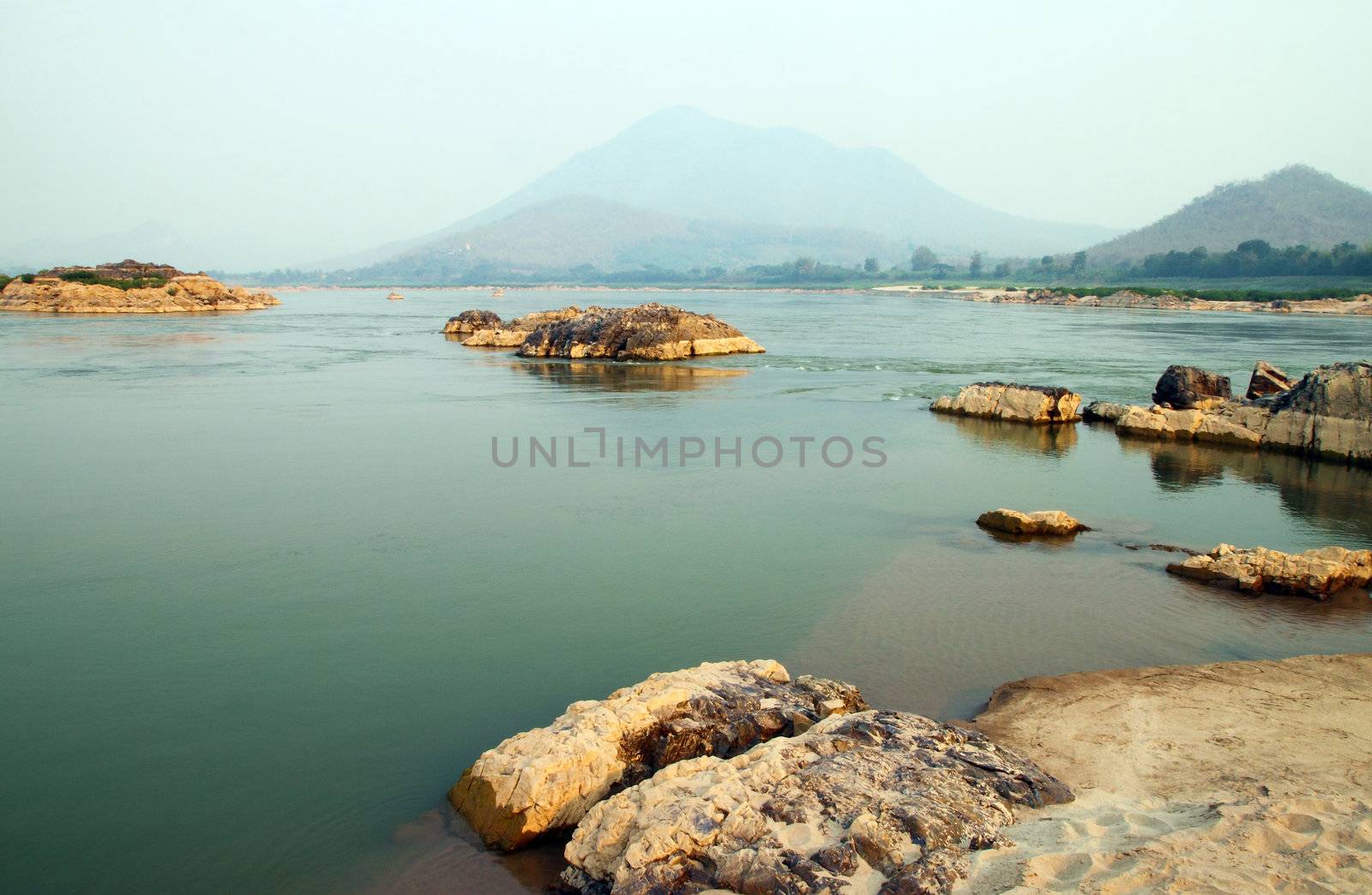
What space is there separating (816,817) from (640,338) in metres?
28.7

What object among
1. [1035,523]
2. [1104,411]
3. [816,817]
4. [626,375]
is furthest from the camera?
[626,375]

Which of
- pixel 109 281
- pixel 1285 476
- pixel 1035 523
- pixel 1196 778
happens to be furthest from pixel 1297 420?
pixel 109 281

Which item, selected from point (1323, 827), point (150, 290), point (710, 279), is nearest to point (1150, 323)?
point (1323, 827)

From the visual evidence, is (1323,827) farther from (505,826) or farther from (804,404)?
(804,404)

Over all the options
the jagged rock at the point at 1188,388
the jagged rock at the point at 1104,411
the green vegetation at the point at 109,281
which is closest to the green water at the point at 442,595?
the jagged rock at the point at 1104,411

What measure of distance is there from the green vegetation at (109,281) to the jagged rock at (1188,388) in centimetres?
6004

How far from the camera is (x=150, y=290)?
58094 millimetres

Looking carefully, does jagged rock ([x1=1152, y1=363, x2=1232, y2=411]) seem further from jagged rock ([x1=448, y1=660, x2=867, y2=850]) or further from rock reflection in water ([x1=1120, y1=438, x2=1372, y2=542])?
jagged rock ([x1=448, y1=660, x2=867, y2=850])

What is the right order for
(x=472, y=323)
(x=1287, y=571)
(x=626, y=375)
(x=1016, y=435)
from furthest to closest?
1. (x=472, y=323)
2. (x=626, y=375)
3. (x=1016, y=435)
4. (x=1287, y=571)

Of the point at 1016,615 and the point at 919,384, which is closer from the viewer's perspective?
the point at 1016,615

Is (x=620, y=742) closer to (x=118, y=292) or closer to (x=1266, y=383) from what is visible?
(x=1266, y=383)

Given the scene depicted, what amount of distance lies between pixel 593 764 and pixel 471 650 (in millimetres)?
2681

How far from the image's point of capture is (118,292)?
185 feet

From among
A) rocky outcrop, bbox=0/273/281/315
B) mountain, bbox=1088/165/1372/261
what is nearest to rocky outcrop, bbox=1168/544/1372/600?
rocky outcrop, bbox=0/273/281/315
